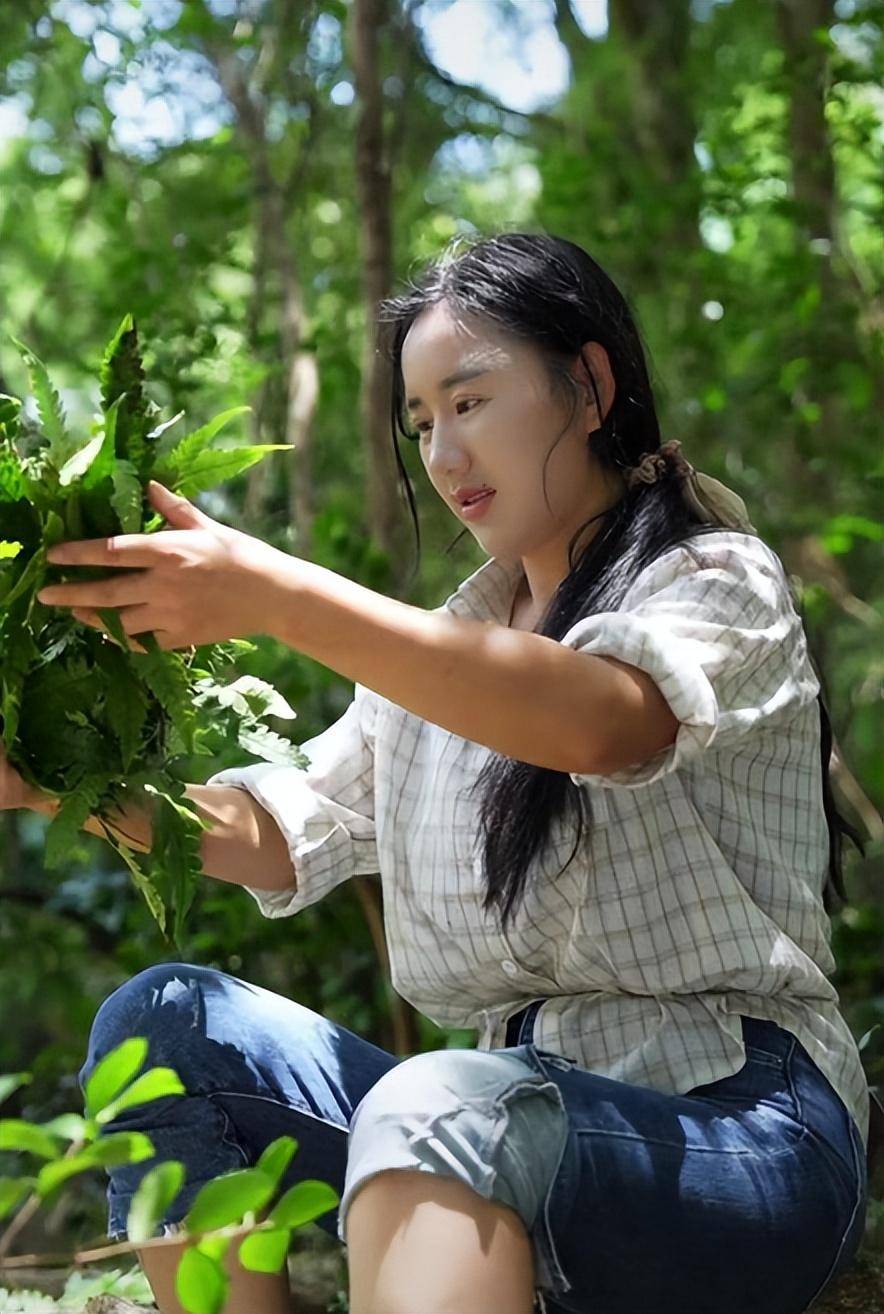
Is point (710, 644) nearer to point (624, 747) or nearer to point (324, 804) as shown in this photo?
point (624, 747)

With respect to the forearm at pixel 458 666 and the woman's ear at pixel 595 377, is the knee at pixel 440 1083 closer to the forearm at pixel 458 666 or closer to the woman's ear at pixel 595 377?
the forearm at pixel 458 666

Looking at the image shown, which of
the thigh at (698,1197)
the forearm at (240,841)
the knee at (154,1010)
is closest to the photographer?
the thigh at (698,1197)

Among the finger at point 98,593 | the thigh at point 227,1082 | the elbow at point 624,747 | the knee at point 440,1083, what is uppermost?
the finger at point 98,593

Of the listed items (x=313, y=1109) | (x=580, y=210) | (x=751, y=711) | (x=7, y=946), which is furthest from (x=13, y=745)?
(x=580, y=210)

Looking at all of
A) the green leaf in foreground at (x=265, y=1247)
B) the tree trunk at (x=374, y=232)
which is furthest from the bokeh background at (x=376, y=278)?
the green leaf in foreground at (x=265, y=1247)

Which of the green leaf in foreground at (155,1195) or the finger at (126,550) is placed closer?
the green leaf in foreground at (155,1195)

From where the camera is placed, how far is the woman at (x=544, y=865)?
144 cm

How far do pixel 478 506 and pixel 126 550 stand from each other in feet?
Result: 1.86

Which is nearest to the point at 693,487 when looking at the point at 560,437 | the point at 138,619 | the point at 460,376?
the point at 560,437

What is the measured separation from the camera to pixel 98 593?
4.67 ft

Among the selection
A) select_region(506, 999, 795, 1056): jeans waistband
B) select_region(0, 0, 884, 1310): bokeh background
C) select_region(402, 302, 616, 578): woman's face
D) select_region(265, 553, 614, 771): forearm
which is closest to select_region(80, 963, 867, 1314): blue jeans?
select_region(506, 999, 795, 1056): jeans waistband

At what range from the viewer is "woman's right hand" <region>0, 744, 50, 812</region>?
1.72 m

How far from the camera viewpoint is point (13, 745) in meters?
1.67

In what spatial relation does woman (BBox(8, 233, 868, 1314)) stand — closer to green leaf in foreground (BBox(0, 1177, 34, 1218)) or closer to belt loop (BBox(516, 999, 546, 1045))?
belt loop (BBox(516, 999, 546, 1045))
